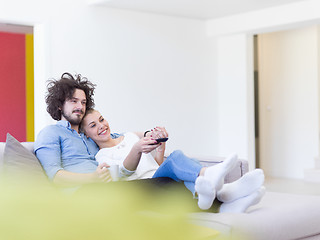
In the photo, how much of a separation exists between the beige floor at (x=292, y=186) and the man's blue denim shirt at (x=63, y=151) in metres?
4.10

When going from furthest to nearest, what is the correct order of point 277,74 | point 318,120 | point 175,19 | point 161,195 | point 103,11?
point 277,74, point 318,120, point 175,19, point 103,11, point 161,195

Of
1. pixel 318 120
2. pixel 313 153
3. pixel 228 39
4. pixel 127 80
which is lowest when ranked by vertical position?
pixel 313 153

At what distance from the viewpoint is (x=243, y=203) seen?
6.88 feet

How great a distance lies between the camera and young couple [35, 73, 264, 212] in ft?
6.77

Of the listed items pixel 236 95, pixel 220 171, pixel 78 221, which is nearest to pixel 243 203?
pixel 220 171

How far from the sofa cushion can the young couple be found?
77 millimetres

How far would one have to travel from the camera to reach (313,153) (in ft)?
24.8

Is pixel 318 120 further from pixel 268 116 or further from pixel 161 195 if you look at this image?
pixel 161 195

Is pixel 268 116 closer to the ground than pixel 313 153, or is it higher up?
higher up

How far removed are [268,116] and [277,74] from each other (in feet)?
2.29

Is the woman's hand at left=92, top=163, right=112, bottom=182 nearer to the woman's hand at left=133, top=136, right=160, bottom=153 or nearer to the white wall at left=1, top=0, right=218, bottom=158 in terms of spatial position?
the woman's hand at left=133, top=136, right=160, bottom=153

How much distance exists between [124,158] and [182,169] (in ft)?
1.94

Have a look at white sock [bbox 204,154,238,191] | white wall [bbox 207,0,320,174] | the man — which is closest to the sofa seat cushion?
white sock [bbox 204,154,238,191]

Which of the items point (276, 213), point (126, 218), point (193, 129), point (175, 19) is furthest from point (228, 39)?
point (126, 218)
